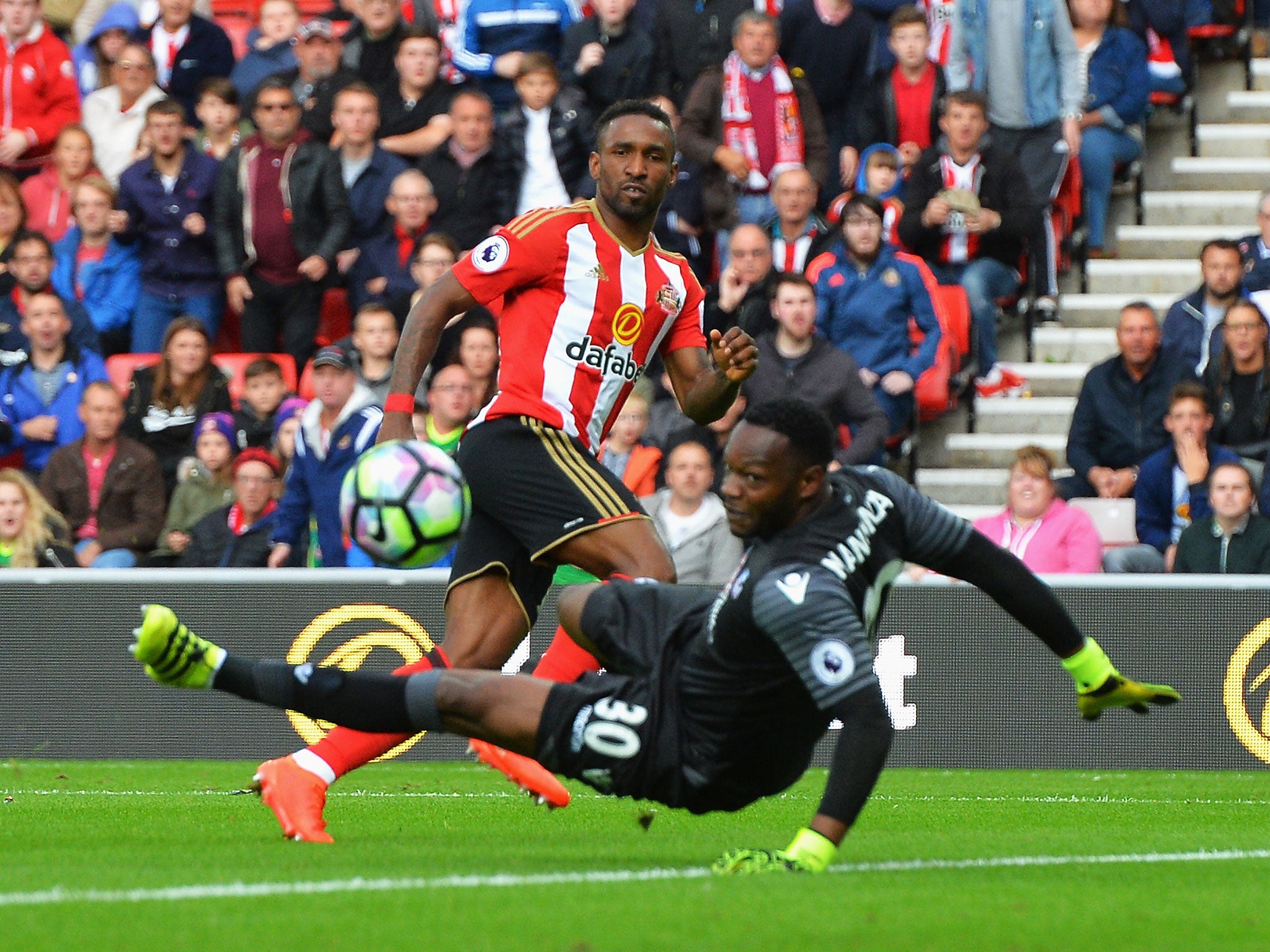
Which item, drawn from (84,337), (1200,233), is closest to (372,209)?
(84,337)

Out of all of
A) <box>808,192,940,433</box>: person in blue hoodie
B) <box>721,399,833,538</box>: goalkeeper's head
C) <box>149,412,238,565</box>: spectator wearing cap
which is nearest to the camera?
<box>721,399,833,538</box>: goalkeeper's head

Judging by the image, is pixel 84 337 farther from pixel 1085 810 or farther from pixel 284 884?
pixel 284 884

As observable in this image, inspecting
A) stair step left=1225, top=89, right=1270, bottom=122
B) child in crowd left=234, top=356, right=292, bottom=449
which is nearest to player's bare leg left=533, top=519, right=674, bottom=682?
child in crowd left=234, top=356, right=292, bottom=449

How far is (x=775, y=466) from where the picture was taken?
5500 millimetres

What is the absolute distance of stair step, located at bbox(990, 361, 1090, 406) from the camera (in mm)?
14750

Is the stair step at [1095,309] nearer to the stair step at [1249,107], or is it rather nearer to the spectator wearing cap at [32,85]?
the stair step at [1249,107]

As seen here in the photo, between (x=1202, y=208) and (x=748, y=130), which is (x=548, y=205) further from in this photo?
(x=1202, y=208)

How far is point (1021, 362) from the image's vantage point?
15070mm

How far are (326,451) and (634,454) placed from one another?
6.25 ft

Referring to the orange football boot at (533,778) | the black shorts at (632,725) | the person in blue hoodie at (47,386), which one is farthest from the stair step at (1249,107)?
the black shorts at (632,725)

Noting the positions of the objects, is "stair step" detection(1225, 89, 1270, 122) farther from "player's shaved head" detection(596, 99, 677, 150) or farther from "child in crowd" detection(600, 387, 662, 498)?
"player's shaved head" detection(596, 99, 677, 150)

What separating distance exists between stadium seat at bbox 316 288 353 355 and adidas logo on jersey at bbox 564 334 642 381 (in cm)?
763

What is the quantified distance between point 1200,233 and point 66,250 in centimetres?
852

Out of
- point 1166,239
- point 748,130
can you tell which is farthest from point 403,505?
point 1166,239
